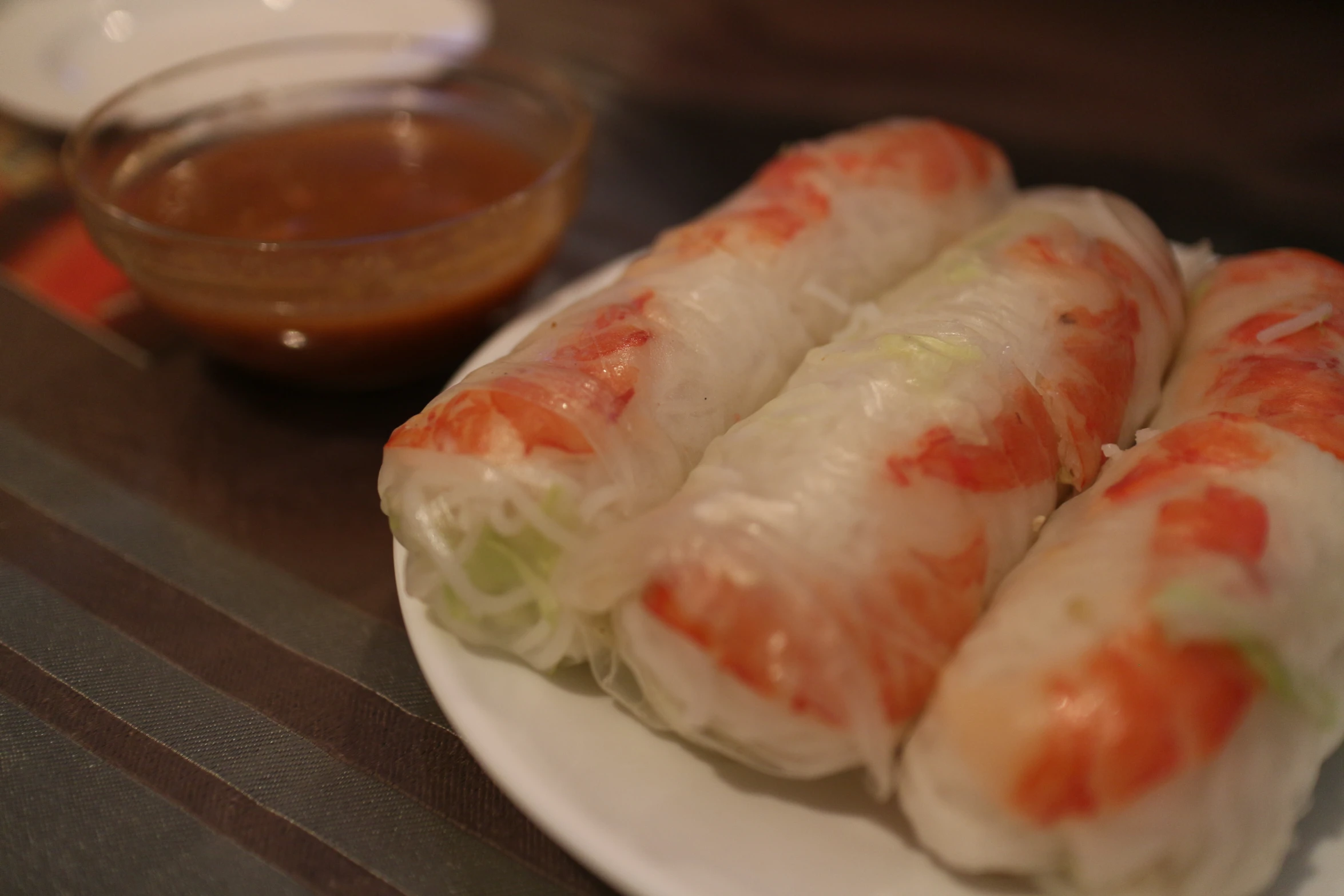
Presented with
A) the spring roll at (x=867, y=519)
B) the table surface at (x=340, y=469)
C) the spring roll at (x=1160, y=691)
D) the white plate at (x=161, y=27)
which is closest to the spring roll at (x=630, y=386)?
the spring roll at (x=867, y=519)

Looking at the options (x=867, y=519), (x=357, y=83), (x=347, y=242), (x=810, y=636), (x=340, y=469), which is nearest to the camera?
(x=810, y=636)

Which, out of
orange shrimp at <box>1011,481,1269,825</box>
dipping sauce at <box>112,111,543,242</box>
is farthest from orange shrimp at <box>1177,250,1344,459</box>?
dipping sauce at <box>112,111,543,242</box>

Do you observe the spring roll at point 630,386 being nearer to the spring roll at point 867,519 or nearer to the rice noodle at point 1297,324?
the spring roll at point 867,519

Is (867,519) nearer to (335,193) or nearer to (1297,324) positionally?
(1297,324)

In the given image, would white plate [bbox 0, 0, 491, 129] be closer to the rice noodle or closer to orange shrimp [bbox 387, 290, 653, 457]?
orange shrimp [bbox 387, 290, 653, 457]

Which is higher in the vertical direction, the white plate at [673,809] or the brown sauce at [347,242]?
the brown sauce at [347,242]

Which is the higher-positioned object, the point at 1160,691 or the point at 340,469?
the point at 1160,691

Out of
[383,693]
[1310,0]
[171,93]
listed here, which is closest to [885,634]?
[383,693]

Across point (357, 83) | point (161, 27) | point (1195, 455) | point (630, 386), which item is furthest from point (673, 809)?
point (161, 27)
